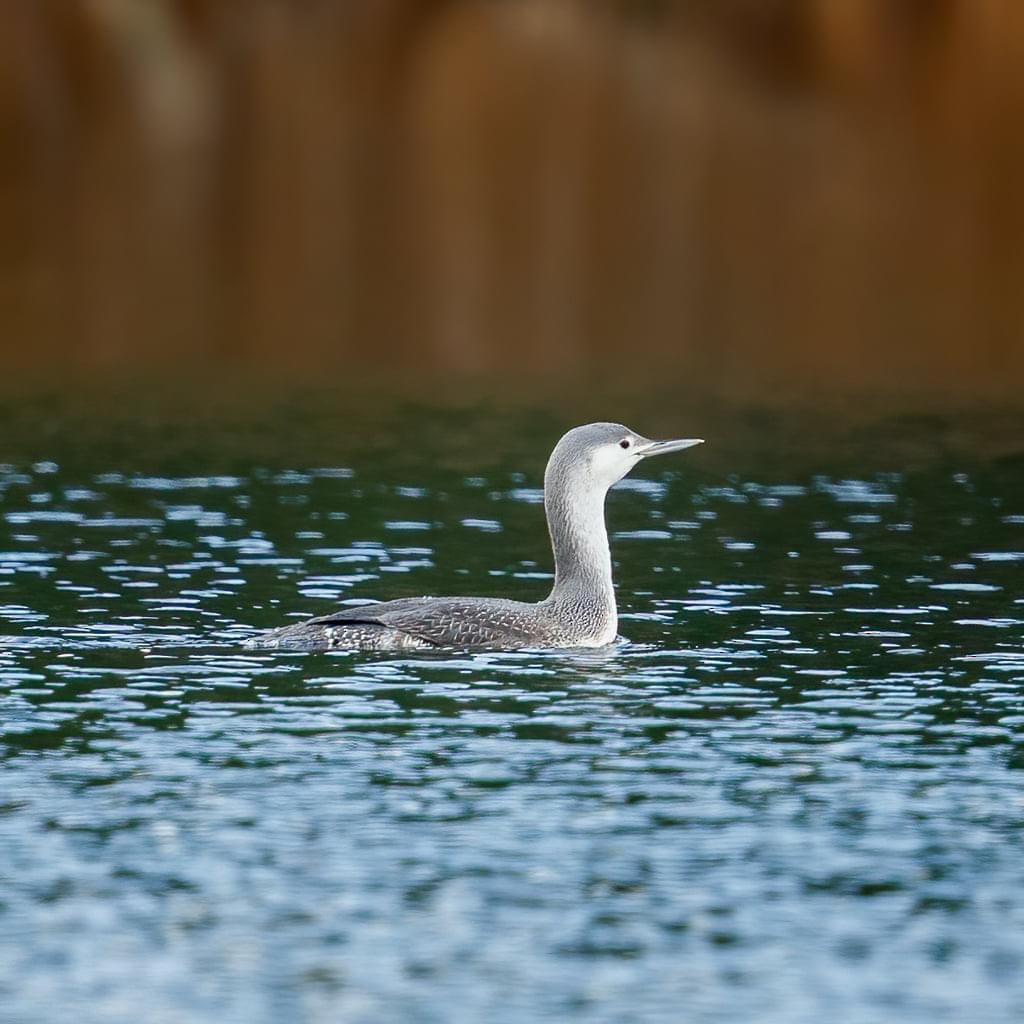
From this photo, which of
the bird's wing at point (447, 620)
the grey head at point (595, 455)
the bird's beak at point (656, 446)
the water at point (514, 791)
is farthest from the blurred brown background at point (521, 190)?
the bird's wing at point (447, 620)

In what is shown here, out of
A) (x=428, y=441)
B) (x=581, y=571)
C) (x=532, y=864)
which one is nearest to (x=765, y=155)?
(x=428, y=441)

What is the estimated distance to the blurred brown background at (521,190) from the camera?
4650 centimetres

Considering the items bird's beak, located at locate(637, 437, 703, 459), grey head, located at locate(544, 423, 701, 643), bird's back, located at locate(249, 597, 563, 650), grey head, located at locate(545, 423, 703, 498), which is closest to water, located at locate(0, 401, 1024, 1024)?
bird's back, located at locate(249, 597, 563, 650)

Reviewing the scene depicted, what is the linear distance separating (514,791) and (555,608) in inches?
171

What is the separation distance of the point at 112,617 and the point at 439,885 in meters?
7.30

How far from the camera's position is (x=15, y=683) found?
15734 mm

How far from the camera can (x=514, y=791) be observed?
42.8 ft

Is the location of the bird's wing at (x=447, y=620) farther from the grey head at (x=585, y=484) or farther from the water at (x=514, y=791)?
the grey head at (x=585, y=484)

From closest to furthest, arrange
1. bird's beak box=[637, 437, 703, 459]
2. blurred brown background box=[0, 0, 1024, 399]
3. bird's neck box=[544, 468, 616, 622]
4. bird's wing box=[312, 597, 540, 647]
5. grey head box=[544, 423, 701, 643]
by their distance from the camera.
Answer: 1. bird's wing box=[312, 597, 540, 647]
2. bird's neck box=[544, 468, 616, 622]
3. grey head box=[544, 423, 701, 643]
4. bird's beak box=[637, 437, 703, 459]
5. blurred brown background box=[0, 0, 1024, 399]

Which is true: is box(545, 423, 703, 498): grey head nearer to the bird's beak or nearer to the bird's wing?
the bird's beak

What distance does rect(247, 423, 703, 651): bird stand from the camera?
1648 centimetres

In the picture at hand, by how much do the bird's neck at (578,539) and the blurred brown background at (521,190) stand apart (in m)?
19.8

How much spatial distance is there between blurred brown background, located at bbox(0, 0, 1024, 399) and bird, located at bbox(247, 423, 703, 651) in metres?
19.8

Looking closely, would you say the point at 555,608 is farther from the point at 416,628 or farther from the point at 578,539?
the point at 416,628
